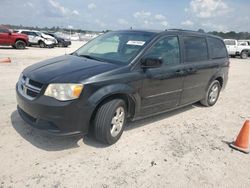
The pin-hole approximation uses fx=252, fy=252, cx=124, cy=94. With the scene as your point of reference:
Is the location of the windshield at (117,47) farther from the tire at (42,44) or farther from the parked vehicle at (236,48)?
the parked vehicle at (236,48)

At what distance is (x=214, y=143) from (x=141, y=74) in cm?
180

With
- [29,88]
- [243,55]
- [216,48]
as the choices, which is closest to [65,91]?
[29,88]

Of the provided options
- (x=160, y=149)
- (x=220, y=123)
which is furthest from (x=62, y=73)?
(x=220, y=123)

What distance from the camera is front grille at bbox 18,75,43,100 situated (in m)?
3.58

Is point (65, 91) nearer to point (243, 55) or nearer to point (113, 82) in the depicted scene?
point (113, 82)

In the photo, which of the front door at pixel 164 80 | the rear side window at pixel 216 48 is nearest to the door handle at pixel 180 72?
the front door at pixel 164 80

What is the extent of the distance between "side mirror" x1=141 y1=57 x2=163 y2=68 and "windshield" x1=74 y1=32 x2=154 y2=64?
0.20 metres

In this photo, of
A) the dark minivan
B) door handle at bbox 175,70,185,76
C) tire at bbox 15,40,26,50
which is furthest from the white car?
door handle at bbox 175,70,185,76

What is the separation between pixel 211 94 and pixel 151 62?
305 centimetres

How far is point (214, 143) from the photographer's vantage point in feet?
14.7

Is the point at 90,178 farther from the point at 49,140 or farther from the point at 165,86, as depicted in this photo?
the point at 165,86

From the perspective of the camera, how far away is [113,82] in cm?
379

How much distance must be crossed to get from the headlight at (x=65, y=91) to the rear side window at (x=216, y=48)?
155 inches

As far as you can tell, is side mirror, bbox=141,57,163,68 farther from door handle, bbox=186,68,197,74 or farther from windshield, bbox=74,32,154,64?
door handle, bbox=186,68,197,74
